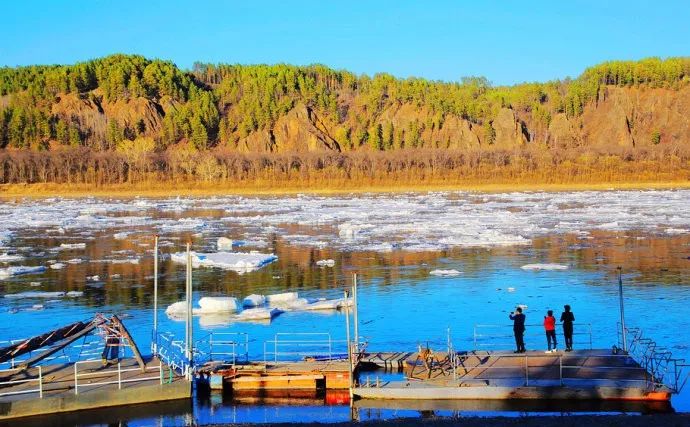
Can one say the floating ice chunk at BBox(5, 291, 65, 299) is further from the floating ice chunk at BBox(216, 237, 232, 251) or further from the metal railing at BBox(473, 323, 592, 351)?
the metal railing at BBox(473, 323, 592, 351)

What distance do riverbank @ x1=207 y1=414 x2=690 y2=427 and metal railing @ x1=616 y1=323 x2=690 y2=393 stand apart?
2.46m

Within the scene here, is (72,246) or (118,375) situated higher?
(72,246)

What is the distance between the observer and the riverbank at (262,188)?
370 feet

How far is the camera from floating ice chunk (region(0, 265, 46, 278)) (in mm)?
34147

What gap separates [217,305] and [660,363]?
13134mm

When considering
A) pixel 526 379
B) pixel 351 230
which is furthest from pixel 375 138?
pixel 526 379

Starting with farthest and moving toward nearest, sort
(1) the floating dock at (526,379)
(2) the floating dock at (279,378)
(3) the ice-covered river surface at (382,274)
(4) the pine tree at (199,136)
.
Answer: (4) the pine tree at (199,136) < (3) the ice-covered river surface at (382,274) < (2) the floating dock at (279,378) < (1) the floating dock at (526,379)

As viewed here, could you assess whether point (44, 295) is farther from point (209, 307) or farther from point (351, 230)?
point (351, 230)

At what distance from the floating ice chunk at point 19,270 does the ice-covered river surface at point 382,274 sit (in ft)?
0.32

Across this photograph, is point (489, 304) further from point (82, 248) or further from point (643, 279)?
point (82, 248)

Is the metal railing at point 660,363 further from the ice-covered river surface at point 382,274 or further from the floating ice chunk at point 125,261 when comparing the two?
the floating ice chunk at point 125,261

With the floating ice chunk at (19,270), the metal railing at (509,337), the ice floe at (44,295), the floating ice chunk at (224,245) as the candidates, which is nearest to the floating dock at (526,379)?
the metal railing at (509,337)

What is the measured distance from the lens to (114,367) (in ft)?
61.9

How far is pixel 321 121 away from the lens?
175875mm
